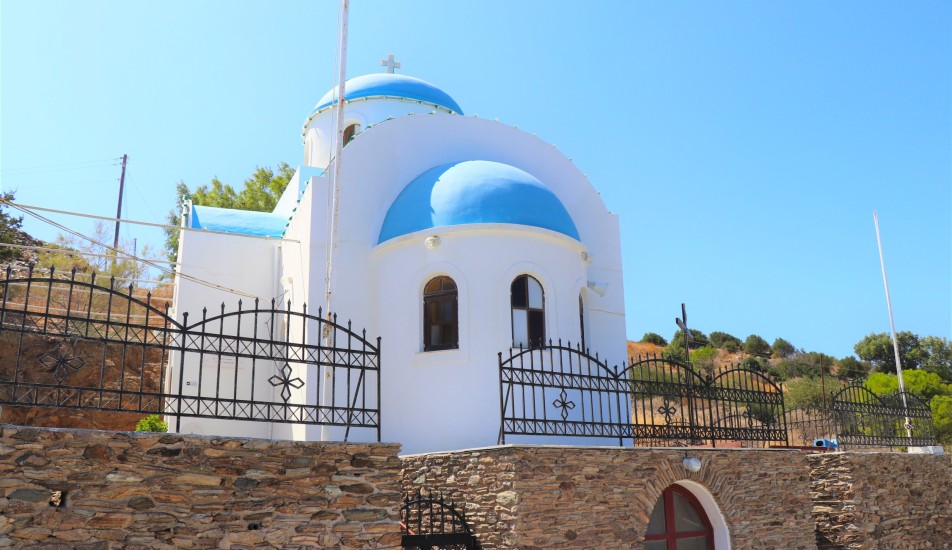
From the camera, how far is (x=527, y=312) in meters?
11.2

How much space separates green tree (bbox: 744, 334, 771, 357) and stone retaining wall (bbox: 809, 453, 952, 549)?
3616 cm

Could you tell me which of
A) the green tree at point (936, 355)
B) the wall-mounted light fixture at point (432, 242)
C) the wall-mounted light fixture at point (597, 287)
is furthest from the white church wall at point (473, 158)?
the green tree at point (936, 355)

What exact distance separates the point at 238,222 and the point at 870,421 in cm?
1207

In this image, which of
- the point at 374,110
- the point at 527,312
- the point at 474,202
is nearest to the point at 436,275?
the point at 474,202

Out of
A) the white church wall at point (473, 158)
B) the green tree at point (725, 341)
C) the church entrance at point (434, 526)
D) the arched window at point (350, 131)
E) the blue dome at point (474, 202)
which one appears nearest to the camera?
the church entrance at point (434, 526)

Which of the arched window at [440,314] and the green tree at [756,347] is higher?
the green tree at [756,347]

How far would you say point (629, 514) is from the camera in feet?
27.4

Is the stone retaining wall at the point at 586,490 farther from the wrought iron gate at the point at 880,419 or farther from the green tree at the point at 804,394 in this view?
the green tree at the point at 804,394

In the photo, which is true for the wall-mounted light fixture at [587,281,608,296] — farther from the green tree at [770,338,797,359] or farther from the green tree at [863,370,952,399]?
the green tree at [770,338,797,359]

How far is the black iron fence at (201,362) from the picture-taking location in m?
5.69

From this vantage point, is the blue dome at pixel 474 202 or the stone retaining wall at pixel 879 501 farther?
the blue dome at pixel 474 202

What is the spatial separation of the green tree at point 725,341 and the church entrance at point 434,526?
42.2 metres

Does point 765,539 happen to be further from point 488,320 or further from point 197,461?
point 197,461

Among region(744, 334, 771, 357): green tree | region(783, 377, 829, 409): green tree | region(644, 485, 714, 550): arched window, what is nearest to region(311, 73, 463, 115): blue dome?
region(644, 485, 714, 550): arched window
